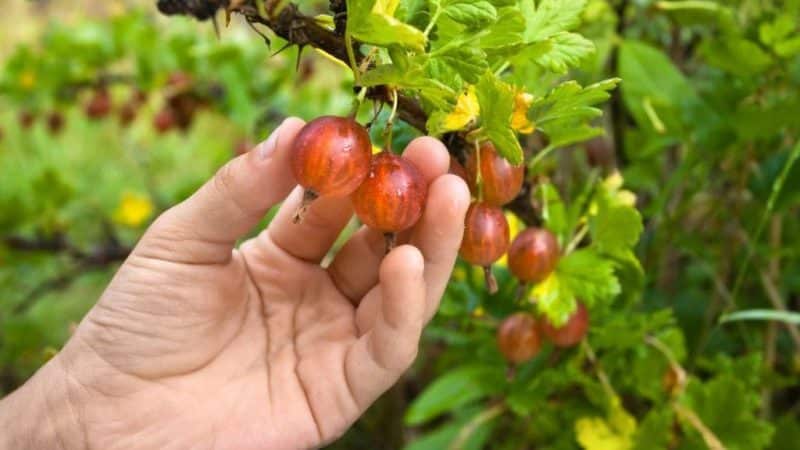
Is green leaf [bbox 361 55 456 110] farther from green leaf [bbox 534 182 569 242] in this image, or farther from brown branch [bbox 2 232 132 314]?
brown branch [bbox 2 232 132 314]

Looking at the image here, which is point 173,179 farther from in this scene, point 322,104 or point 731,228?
point 731,228

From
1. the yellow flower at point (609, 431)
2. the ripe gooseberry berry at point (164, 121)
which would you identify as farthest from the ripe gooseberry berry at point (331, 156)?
the ripe gooseberry berry at point (164, 121)

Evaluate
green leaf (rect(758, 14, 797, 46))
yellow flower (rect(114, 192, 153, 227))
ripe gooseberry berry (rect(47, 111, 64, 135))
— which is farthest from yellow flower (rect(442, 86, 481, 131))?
yellow flower (rect(114, 192, 153, 227))

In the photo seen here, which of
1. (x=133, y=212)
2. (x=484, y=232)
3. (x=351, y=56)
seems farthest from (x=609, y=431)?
(x=133, y=212)

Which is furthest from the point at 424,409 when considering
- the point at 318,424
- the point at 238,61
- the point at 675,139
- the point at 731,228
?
the point at 238,61

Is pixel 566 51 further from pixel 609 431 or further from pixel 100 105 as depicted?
pixel 100 105

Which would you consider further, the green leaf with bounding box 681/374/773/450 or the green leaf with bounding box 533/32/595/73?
the green leaf with bounding box 681/374/773/450

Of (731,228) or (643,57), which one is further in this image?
(731,228)
